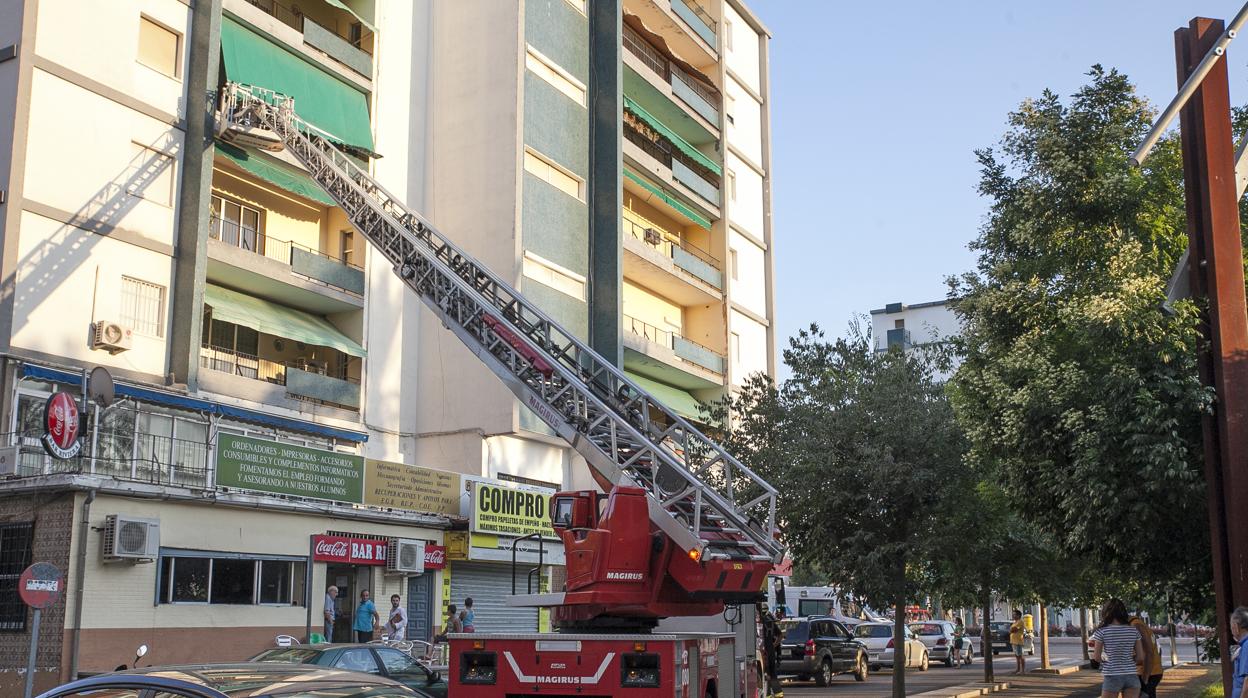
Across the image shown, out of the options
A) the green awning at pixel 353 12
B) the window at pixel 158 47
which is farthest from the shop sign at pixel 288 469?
the green awning at pixel 353 12

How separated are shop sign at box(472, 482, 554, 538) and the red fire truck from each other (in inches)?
315

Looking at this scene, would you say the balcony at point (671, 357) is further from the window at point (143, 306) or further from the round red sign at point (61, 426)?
the round red sign at point (61, 426)

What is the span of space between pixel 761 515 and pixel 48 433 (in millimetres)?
11272

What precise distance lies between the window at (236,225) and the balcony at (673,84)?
14.7 meters

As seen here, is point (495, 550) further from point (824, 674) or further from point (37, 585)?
point (37, 585)

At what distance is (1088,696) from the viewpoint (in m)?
24.7

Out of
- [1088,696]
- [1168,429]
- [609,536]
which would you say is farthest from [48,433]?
[1088,696]

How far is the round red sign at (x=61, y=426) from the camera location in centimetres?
1786

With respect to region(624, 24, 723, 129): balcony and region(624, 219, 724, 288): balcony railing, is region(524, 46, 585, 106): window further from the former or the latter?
region(624, 219, 724, 288): balcony railing

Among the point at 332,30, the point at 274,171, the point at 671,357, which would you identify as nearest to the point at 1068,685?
the point at 671,357

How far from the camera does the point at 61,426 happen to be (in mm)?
18078

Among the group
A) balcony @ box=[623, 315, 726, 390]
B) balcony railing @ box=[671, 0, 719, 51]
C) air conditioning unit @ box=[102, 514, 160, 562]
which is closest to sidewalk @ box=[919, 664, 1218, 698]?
balcony @ box=[623, 315, 726, 390]

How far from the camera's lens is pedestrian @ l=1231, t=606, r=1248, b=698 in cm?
990

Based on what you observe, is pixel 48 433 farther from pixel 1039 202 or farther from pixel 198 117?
pixel 1039 202
